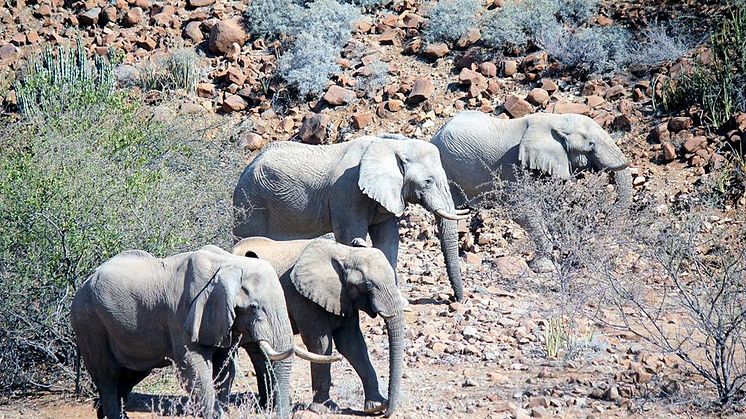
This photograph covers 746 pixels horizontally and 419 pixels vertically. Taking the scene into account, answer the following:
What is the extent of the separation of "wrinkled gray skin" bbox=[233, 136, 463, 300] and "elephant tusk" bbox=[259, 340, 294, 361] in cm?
368

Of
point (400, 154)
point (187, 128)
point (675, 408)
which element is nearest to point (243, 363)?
point (400, 154)

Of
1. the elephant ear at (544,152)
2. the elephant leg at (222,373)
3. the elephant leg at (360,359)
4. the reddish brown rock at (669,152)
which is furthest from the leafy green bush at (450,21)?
the elephant leg at (222,373)

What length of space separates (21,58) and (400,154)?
12.1m

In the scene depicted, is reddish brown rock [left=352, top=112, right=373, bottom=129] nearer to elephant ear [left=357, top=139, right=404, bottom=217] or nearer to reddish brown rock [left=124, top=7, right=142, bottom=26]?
reddish brown rock [left=124, top=7, right=142, bottom=26]

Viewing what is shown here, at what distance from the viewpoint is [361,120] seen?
18422 millimetres

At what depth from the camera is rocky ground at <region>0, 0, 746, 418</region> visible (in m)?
8.89

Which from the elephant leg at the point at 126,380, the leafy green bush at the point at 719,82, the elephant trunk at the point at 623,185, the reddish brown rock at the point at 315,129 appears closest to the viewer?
the elephant leg at the point at 126,380

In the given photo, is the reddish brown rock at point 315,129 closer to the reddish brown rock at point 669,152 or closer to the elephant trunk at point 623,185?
the reddish brown rock at point 669,152

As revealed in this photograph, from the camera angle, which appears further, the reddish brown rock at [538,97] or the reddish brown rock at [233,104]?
the reddish brown rock at [233,104]

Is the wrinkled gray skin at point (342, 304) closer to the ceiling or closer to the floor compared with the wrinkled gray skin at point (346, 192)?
closer to the floor

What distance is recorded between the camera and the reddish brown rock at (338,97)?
19.2 meters

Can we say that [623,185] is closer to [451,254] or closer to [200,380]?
[451,254]

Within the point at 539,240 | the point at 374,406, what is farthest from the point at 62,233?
the point at 539,240

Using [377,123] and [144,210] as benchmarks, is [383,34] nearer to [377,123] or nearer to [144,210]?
[377,123]
